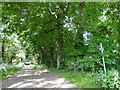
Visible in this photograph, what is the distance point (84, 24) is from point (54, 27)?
3345 millimetres

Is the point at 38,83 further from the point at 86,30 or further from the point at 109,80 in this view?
→ the point at 86,30

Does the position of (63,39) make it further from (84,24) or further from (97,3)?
(97,3)

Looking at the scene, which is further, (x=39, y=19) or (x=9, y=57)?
(x=9, y=57)

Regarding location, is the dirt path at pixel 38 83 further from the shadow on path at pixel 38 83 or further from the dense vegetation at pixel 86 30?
the dense vegetation at pixel 86 30

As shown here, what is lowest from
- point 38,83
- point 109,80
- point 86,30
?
point 38,83

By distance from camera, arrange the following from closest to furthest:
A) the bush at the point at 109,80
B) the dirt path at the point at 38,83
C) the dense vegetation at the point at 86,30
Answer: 1. the bush at the point at 109,80
2. the dirt path at the point at 38,83
3. the dense vegetation at the point at 86,30

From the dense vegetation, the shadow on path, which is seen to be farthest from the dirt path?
the dense vegetation

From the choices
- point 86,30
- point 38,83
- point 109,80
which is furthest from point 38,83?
point 86,30

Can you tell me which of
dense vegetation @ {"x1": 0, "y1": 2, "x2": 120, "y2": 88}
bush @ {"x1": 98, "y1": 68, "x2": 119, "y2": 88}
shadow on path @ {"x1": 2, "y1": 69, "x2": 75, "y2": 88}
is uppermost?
dense vegetation @ {"x1": 0, "y1": 2, "x2": 120, "y2": 88}

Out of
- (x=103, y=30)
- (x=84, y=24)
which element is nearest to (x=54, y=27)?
(x=84, y=24)

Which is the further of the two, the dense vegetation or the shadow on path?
the dense vegetation

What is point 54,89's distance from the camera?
335cm

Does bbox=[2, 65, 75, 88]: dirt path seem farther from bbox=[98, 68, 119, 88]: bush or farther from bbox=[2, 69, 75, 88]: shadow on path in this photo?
bbox=[98, 68, 119, 88]: bush

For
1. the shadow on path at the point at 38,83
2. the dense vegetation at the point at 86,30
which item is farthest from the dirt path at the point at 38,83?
the dense vegetation at the point at 86,30
